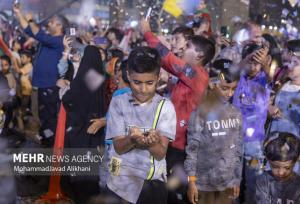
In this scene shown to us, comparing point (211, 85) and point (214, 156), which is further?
point (211, 85)

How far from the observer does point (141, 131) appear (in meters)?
3.24

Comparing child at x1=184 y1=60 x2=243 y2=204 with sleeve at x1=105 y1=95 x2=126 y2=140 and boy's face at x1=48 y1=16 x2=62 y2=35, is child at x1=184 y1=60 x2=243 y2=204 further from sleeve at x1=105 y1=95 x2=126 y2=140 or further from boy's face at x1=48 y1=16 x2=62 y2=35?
boy's face at x1=48 y1=16 x2=62 y2=35

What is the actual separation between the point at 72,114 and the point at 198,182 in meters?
1.78

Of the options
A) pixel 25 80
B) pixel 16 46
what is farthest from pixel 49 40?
pixel 16 46

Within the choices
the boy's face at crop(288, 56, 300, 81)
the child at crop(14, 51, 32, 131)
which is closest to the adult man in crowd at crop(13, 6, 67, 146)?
the child at crop(14, 51, 32, 131)

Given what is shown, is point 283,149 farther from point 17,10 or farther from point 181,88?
point 17,10

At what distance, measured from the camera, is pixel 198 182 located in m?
4.24

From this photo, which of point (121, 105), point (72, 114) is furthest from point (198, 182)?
point (72, 114)

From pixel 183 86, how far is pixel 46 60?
347cm

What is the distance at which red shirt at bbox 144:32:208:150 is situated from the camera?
4.58 metres

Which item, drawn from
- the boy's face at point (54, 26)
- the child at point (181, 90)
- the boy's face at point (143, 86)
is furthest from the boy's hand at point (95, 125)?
the boy's face at point (54, 26)

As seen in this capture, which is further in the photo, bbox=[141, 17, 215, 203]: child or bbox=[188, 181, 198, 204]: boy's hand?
bbox=[141, 17, 215, 203]: child

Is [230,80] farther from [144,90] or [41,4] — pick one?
[41,4]

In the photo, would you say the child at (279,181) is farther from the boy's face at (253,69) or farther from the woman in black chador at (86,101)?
the woman in black chador at (86,101)
